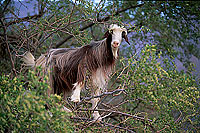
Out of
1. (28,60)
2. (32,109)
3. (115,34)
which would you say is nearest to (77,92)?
(115,34)

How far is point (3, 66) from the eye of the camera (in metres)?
5.31

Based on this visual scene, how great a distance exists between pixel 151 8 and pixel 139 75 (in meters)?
3.29

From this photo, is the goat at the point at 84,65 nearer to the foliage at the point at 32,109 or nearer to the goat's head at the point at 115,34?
the goat's head at the point at 115,34

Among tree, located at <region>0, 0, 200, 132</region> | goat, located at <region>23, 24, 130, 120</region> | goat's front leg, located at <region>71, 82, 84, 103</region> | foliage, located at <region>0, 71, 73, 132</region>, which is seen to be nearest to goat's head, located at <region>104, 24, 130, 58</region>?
goat, located at <region>23, 24, 130, 120</region>

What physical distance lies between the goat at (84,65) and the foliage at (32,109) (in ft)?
4.04

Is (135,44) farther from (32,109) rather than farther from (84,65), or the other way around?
(32,109)

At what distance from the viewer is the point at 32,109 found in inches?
71.4

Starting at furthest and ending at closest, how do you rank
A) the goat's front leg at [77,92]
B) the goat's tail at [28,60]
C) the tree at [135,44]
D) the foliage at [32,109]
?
1. the goat's tail at [28,60]
2. the goat's front leg at [77,92]
3. the tree at [135,44]
4. the foliage at [32,109]

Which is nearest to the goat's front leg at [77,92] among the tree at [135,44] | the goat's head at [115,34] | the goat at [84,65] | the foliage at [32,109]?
the goat at [84,65]

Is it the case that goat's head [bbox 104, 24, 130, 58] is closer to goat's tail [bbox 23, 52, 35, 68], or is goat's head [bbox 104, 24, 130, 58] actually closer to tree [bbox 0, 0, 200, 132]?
tree [bbox 0, 0, 200, 132]

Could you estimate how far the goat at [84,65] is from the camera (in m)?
3.41

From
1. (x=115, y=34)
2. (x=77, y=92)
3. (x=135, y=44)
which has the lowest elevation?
(x=77, y=92)

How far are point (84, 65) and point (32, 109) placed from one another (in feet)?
5.60

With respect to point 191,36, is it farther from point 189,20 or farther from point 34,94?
point 34,94
